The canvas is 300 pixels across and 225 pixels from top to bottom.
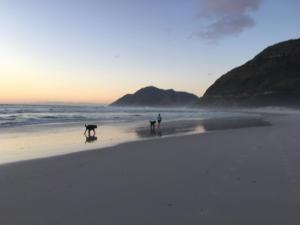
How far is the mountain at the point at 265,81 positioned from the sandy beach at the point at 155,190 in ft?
340

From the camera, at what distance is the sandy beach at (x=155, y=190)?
5.05 metres

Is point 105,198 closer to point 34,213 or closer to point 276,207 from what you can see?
point 34,213

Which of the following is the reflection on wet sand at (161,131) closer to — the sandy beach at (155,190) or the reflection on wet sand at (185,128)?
the reflection on wet sand at (185,128)

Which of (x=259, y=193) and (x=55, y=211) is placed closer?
(x=55, y=211)

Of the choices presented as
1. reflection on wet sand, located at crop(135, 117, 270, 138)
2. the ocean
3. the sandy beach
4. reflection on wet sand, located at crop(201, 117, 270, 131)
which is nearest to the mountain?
the ocean

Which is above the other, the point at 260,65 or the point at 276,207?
the point at 260,65

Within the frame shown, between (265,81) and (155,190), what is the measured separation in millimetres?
136275

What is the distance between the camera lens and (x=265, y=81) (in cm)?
13438

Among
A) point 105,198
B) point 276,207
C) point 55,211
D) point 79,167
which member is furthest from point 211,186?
point 79,167

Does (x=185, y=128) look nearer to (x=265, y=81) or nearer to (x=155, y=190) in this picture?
(x=155, y=190)

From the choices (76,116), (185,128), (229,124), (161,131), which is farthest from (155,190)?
(76,116)

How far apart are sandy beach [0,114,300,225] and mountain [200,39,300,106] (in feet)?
340

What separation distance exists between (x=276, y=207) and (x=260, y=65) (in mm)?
151970

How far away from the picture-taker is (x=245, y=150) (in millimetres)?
11484
